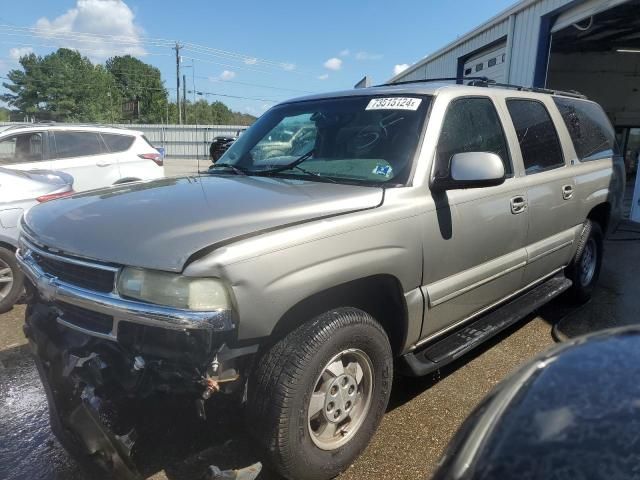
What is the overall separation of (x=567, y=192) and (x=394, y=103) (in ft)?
6.03

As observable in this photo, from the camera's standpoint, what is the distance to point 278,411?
2133 mm

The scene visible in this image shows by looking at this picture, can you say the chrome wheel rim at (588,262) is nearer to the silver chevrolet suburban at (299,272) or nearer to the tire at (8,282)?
the silver chevrolet suburban at (299,272)

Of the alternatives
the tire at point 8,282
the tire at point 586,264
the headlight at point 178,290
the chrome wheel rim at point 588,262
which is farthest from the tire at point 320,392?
the tire at point 8,282

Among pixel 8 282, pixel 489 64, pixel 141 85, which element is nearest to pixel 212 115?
pixel 141 85

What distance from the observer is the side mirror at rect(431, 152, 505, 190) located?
2.72m

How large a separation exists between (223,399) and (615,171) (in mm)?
4574

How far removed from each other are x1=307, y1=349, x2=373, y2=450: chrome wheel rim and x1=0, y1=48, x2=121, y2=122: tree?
7656 cm

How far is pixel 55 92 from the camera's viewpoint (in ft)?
239

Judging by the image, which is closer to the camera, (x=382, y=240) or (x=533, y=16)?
(x=382, y=240)

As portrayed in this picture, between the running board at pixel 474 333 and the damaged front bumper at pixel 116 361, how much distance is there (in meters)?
1.11

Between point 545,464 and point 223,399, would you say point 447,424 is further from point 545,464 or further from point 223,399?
point 545,464

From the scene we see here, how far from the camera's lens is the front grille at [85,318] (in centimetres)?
210

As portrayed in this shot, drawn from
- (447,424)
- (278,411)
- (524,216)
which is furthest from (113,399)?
(524,216)

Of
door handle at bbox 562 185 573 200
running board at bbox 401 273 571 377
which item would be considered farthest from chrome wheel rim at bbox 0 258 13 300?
door handle at bbox 562 185 573 200
